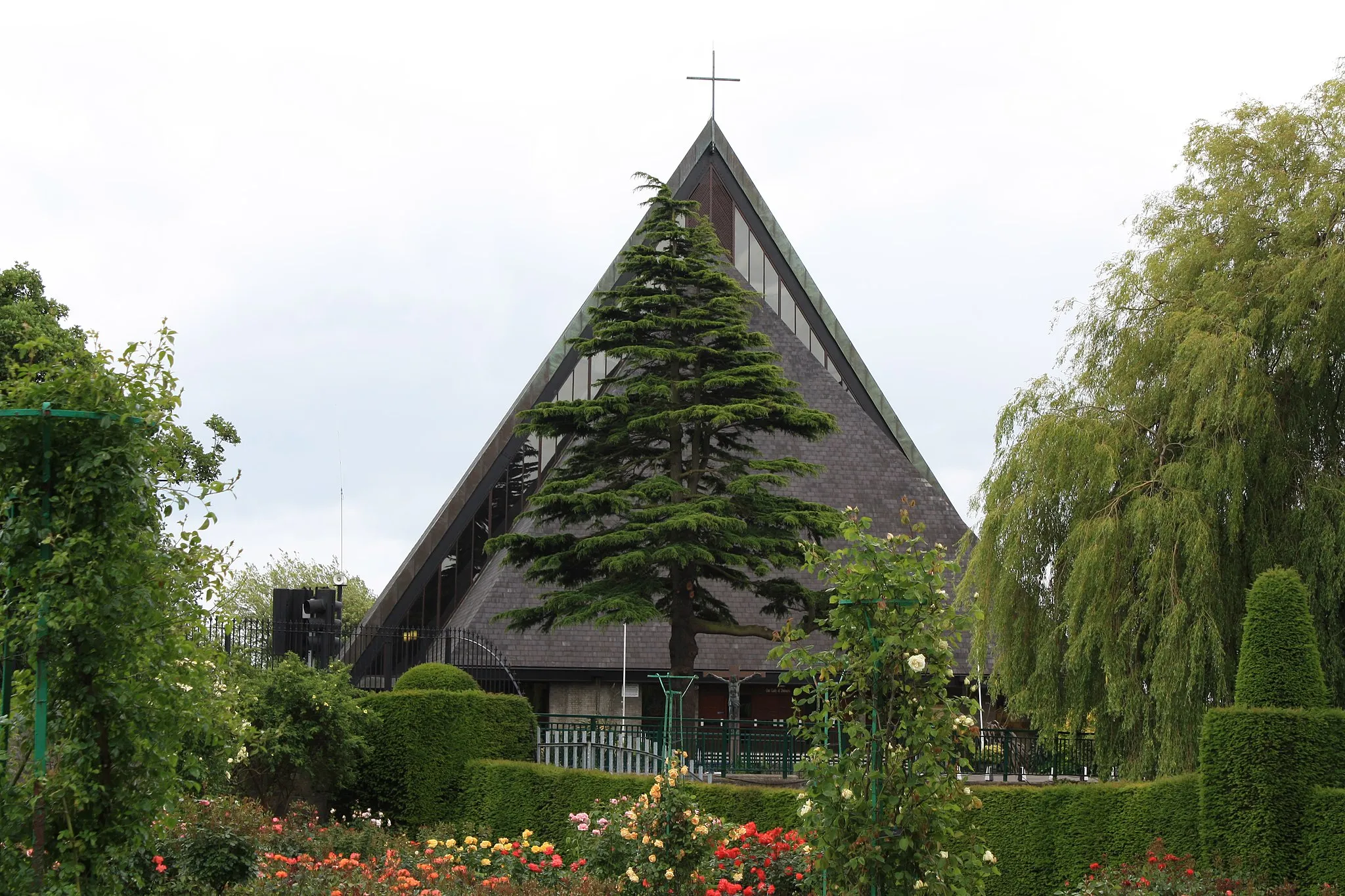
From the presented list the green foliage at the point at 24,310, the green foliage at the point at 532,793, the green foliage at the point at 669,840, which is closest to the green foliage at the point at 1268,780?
the green foliage at the point at 669,840

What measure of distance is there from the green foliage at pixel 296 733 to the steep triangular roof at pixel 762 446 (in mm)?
8461

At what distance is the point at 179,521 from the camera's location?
704cm

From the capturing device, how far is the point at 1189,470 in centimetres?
1608

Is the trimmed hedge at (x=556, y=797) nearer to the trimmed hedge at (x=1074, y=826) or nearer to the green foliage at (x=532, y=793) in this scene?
the green foliage at (x=532, y=793)

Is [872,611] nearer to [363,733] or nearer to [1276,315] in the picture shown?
[1276,315]

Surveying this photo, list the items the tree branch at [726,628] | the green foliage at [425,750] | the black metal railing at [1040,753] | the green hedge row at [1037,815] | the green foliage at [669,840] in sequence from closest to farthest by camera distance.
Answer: the green foliage at [669,840] → the green hedge row at [1037,815] → the black metal railing at [1040,753] → the green foliage at [425,750] → the tree branch at [726,628]

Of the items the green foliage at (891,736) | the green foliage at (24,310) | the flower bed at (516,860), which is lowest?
the flower bed at (516,860)

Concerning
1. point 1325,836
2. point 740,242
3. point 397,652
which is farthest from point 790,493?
point 1325,836

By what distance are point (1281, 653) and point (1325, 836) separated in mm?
1739

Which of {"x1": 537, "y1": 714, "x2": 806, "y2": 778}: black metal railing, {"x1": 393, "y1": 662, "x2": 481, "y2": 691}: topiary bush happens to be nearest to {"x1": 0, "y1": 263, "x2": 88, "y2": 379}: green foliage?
{"x1": 393, "y1": 662, "x2": 481, "y2": 691}: topiary bush

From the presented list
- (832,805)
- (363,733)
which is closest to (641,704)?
(363,733)

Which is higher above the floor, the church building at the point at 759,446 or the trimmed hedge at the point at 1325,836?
the church building at the point at 759,446

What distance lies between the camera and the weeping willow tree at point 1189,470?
1545 centimetres

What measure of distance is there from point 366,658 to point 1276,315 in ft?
55.2
